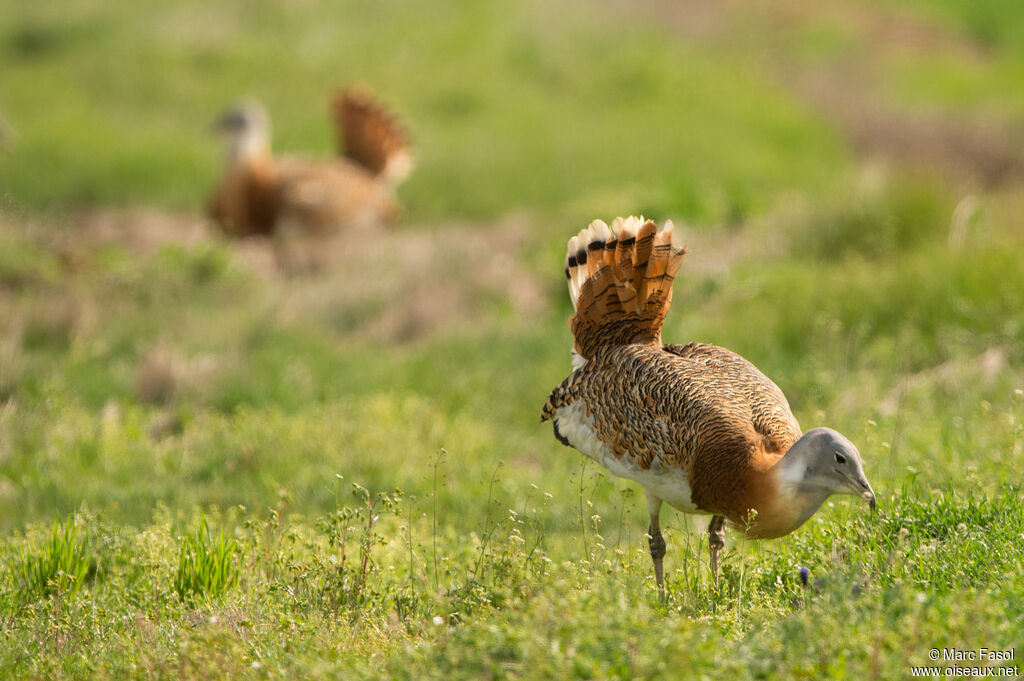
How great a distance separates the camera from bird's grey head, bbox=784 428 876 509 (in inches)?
155

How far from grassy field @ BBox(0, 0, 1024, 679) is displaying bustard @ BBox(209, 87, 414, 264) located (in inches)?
14.7

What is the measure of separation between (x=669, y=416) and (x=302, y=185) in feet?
27.3

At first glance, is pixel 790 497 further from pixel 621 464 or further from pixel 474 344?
pixel 474 344

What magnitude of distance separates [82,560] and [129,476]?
195 cm

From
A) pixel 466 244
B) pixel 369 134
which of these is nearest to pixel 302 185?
pixel 369 134

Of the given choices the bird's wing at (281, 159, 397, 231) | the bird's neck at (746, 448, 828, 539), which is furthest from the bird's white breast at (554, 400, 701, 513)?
the bird's wing at (281, 159, 397, 231)

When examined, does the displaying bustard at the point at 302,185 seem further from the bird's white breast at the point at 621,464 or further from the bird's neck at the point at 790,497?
the bird's neck at the point at 790,497

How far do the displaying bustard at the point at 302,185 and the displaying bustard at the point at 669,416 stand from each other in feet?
23.0

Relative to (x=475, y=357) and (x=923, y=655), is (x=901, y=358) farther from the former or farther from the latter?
(x=923, y=655)

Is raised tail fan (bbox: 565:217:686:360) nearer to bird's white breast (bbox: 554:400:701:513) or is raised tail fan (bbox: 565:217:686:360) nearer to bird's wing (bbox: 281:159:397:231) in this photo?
bird's white breast (bbox: 554:400:701:513)

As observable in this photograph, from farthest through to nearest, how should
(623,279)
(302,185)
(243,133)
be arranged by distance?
(243,133), (302,185), (623,279)

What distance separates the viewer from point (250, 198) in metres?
12.4

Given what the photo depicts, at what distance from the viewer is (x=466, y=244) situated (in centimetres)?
1159

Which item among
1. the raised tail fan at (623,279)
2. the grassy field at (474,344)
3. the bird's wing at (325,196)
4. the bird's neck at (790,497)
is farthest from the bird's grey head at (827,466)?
the bird's wing at (325,196)
